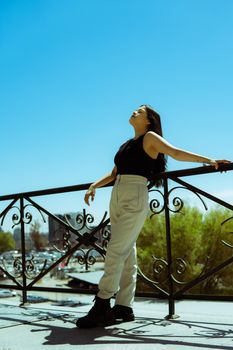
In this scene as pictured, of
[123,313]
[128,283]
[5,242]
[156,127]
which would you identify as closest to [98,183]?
[156,127]

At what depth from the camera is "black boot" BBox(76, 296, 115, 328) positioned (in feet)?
8.89

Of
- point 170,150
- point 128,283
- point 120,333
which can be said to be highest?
point 170,150

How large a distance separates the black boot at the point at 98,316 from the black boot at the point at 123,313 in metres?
0.10

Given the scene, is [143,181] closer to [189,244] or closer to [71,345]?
[71,345]

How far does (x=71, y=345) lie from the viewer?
7.71 feet

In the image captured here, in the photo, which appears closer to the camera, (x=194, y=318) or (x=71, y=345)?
(x=71, y=345)

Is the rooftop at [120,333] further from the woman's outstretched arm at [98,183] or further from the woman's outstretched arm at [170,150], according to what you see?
the woman's outstretched arm at [170,150]

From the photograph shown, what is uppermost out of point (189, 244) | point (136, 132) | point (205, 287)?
point (136, 132)

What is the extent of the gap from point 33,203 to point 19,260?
700 millimetres

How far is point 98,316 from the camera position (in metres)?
2.71

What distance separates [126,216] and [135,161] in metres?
0.36

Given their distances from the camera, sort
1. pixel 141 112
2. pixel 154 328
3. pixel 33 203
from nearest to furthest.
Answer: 1. pixel 154 328
2. pixel 141 112
3. pixel 33 203

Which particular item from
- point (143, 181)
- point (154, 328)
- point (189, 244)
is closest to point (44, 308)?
point (154, 328)

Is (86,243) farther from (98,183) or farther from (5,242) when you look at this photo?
(5,242)
